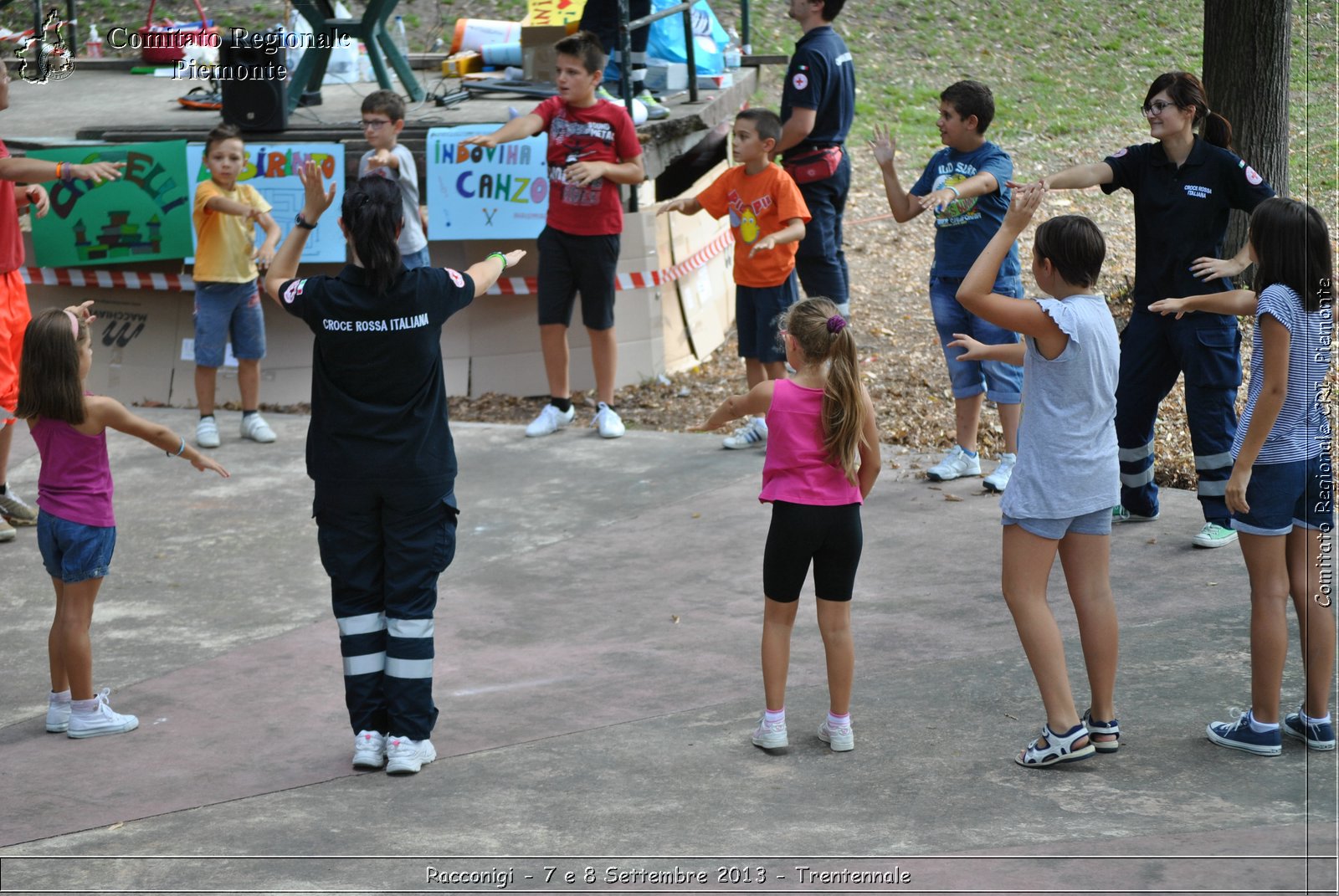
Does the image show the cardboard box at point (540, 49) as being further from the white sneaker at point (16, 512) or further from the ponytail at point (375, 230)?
the ponytail at point (375, 230)

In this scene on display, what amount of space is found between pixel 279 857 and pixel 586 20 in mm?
8575

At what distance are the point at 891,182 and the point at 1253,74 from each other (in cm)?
393

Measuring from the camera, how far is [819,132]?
27.1 ft

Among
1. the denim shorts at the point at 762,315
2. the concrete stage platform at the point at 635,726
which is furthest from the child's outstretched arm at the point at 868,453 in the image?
the denim shorts at the point at 762,315

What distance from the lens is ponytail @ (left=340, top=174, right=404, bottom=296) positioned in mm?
4227

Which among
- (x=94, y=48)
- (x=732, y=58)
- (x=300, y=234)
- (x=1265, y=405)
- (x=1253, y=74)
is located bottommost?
(x=1265, y=405)

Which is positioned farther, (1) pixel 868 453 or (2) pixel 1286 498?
(1) pixel 868 453

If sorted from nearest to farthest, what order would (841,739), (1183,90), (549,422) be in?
(841,739)
(1183,90)
(549,422)

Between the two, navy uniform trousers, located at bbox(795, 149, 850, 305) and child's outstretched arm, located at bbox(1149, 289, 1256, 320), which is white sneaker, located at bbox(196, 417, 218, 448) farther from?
child's outstretched arm, located at bbox(1149, 289, 1256, 320)

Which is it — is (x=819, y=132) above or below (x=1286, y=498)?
above

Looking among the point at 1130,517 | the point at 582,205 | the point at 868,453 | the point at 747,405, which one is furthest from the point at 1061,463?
the point at 582,205

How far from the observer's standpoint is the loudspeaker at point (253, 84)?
952 cm

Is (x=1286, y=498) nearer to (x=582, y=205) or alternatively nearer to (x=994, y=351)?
(x=994, y=351)

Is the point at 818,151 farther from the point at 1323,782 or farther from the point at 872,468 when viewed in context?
the point at 1323,782
